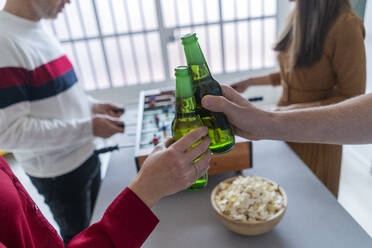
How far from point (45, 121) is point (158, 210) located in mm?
577

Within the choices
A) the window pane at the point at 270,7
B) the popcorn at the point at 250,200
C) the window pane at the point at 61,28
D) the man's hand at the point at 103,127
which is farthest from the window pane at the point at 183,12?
the popcorn at the point at 250,200

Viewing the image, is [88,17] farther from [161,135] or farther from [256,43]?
[161,135]

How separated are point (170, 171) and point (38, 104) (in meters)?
0.83

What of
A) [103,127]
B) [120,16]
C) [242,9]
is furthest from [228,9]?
[103,127]

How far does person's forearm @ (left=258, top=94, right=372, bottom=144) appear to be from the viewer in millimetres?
717

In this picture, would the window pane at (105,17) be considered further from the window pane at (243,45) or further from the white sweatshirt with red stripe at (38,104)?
the white sweatshirt with red stripe at (38,104)

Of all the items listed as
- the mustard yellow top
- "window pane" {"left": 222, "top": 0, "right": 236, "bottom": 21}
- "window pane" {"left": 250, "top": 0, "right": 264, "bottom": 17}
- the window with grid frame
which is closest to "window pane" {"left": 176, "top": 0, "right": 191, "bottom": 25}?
the window with grid frame

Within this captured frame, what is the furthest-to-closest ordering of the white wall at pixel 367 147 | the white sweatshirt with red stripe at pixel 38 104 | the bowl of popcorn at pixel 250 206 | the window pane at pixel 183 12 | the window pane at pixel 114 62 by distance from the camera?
the window pane at pixel 114 62, the window pane at pixel 183 12, the white wall at pixel 367 147, the white sweatshirt with red stripe at pixel 38 104, the bowl of popcorn at pixel 250 206

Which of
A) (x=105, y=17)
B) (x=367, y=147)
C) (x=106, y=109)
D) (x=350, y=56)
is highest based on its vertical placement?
(x=105, y=17)

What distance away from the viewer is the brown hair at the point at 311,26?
114cm

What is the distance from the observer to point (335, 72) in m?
1.20

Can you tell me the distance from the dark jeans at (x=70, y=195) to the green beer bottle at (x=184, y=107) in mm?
783

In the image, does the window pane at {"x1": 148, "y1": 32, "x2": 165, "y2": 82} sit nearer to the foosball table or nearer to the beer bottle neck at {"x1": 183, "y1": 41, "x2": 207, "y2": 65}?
the foosball table

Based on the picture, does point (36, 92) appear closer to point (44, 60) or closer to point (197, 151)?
point (44, 60)
